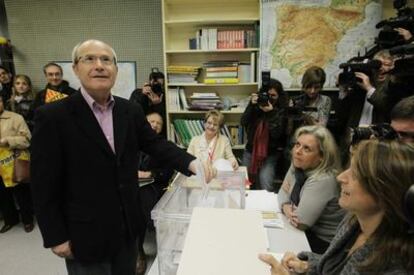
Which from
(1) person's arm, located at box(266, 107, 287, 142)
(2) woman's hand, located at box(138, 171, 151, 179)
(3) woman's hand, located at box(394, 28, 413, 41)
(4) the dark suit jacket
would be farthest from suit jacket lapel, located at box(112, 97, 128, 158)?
(3) woman's hand, located at box(394, 28, 413, 41)

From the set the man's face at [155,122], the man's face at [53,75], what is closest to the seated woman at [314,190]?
the man's face at [155,122]

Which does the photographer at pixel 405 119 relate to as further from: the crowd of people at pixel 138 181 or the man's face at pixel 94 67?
the man's face at pixel 94 67

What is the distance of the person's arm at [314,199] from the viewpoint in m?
1.60

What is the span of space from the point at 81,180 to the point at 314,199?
3.89 feet

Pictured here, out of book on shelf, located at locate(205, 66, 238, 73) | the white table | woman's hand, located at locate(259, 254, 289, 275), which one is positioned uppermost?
book on shelf, located at locate(205, 66, 238, 73)

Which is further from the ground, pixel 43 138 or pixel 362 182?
pixel 43 138

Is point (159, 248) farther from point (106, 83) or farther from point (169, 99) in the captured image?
point (169, 99)

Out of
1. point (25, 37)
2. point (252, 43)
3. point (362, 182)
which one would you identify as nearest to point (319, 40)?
point (252, 43)

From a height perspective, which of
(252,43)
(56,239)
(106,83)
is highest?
(252,43)

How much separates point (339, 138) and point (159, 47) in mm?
2230

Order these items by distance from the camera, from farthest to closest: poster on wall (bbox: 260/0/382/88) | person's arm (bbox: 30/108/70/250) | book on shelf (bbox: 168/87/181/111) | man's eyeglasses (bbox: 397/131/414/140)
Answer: book on shelf (bbox: 168/87/181/111), poster on wall (bbox: 260/0/382/88), man's eyeglasses (bbox: 397/131/414/140), person's arm (bbox: 30/108/70/250)

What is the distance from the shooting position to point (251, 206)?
1.86m

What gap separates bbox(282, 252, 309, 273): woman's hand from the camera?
118cm

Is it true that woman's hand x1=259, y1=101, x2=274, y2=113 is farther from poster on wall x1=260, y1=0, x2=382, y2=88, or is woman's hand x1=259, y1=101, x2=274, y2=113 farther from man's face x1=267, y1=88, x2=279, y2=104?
poster on wall x1=260, y1=0, x2=382, y2=88
